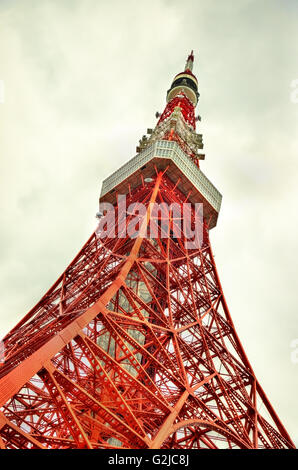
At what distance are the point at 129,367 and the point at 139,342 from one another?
5.40 feet

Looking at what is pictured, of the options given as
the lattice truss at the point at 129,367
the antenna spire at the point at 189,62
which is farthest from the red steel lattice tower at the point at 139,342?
the antenna spire at the point at 189,62

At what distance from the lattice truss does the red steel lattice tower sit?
5 centimetres

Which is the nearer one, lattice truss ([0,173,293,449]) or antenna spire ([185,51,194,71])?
lattice truss ([0,173,293,449])

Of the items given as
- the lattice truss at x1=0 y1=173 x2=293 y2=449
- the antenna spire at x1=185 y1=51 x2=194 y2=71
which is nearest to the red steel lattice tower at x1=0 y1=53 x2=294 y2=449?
the lattice truss at x1=0 y1=173 x2=293 y2=449

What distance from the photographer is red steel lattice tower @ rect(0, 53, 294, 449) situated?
1070cm

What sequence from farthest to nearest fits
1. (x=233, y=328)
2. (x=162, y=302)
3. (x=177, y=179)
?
(x=177, y=179) < (x=162, y=302) < (x=233, y=328)

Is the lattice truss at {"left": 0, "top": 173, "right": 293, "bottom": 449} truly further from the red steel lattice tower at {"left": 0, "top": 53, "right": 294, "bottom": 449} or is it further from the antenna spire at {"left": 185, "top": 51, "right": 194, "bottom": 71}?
the antenna spire at {"left": 185, "top": 51, "right": 194, "bottom": 71}

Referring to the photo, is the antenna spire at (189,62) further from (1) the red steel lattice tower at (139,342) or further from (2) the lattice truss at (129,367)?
(2) the lattice truss at (129,367)

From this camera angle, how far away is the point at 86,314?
460 inches

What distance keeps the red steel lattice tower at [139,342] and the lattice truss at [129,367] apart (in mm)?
49

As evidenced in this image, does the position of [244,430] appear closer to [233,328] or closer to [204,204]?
[233,328]

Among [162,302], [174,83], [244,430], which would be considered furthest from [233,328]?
[174,83]
